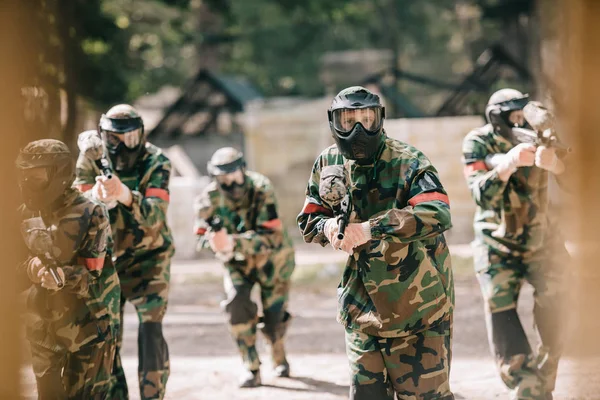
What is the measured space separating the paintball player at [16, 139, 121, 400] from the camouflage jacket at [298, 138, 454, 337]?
1209mm

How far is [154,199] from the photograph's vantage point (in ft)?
21.3

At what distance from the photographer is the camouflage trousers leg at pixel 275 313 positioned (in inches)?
323

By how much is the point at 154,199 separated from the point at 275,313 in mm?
2147

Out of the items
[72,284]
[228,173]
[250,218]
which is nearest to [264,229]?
[250,218]

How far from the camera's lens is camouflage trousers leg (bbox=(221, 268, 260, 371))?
7.93 metres

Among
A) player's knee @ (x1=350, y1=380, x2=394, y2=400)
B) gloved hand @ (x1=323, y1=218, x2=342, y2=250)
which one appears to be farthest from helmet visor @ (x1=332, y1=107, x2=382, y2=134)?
player's knee @ (x1=350, y1=380, x2=394, y2=400)

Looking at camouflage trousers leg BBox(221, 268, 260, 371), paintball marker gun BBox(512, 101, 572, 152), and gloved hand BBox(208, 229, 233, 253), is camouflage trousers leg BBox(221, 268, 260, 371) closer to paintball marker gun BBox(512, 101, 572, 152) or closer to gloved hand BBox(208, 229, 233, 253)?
gloved hand BBox(208, 229, 233, 253)

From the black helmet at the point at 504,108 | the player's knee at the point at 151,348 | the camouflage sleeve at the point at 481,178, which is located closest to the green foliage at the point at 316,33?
the black helmet at the point at 504,108

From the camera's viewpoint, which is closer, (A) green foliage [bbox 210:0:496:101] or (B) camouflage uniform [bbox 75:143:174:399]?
(B) camouflage uniform [bbox 75:143:174:399]

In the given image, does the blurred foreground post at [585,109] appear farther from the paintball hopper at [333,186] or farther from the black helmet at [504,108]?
the black helmet at [504,108]

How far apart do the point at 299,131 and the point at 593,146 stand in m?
17.9

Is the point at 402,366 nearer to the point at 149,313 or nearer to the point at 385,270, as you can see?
the point at 385,270

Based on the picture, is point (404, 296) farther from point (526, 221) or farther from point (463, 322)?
point (463, 322)

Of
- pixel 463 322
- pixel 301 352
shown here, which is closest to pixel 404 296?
pixel 301 352
